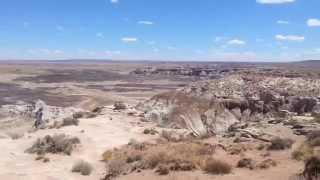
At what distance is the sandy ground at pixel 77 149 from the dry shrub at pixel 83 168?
20cm

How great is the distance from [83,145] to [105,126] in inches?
210

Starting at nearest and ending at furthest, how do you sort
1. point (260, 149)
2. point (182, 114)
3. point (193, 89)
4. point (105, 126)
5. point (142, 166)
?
1. point (142, 166)
2. point (260, 149)
3. point (105, 126)
4. point (182, 114)
5. point (193, 89)

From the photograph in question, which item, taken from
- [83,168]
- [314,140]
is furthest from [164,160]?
[314,140]

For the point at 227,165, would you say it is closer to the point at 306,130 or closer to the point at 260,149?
the point at 260,149

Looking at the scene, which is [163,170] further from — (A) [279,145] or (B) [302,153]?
(A) [279,145]

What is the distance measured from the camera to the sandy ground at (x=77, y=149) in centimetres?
1670

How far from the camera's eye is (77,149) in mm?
20828

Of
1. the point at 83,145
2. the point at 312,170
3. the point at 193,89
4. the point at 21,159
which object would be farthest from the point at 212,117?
the point at 312,170

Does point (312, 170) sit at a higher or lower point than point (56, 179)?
higher

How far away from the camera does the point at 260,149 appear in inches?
739

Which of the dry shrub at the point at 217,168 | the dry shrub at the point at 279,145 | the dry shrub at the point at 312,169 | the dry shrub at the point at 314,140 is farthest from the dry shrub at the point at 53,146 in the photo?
the dry shrub at the point at 312,169

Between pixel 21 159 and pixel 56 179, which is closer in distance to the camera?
pixel 56 179

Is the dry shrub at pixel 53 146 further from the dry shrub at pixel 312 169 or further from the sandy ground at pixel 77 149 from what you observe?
the dry shrub at pixel 312 169

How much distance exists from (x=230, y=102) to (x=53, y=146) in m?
14.6
